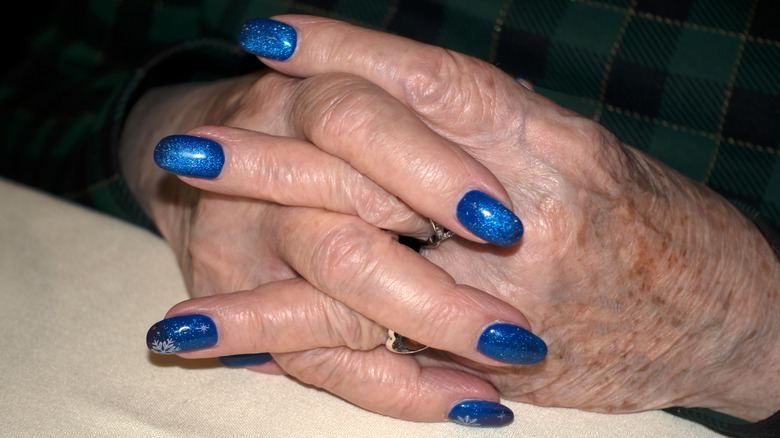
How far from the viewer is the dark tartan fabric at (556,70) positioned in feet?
3.31

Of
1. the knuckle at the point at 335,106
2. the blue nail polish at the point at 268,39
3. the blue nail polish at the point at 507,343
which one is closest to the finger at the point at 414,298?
the blue nail polish at the point at 507,343

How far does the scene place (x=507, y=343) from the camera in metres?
0.77

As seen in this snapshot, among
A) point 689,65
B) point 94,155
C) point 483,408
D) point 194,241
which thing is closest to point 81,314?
point 194,241

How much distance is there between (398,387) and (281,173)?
0.88 ft

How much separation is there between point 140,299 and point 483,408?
478mm

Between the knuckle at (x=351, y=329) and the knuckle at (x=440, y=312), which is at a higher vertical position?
the knuckle at (x=440, y=312)

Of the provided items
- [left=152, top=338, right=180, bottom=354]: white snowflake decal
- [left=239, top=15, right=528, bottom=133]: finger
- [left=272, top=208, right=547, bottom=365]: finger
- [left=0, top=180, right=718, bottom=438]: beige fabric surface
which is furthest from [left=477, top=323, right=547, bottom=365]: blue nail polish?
[left=152, top=338, right=180, bottom=354]: white snowflake decal

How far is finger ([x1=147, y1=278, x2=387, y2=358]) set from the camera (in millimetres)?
821

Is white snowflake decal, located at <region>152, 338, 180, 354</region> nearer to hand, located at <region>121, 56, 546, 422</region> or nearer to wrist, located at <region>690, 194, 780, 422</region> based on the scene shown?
hand, located at <region>121, 56, 546, 422</region>

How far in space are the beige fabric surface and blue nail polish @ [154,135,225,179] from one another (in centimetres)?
25

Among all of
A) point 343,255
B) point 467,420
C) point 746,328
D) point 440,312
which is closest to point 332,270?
point 343,255

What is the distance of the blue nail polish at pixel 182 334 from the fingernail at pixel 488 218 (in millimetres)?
306

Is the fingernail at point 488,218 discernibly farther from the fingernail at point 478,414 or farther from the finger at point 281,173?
the fingernail at point 478,414

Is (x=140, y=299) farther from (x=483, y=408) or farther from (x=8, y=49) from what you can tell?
(x=8, y=49)
